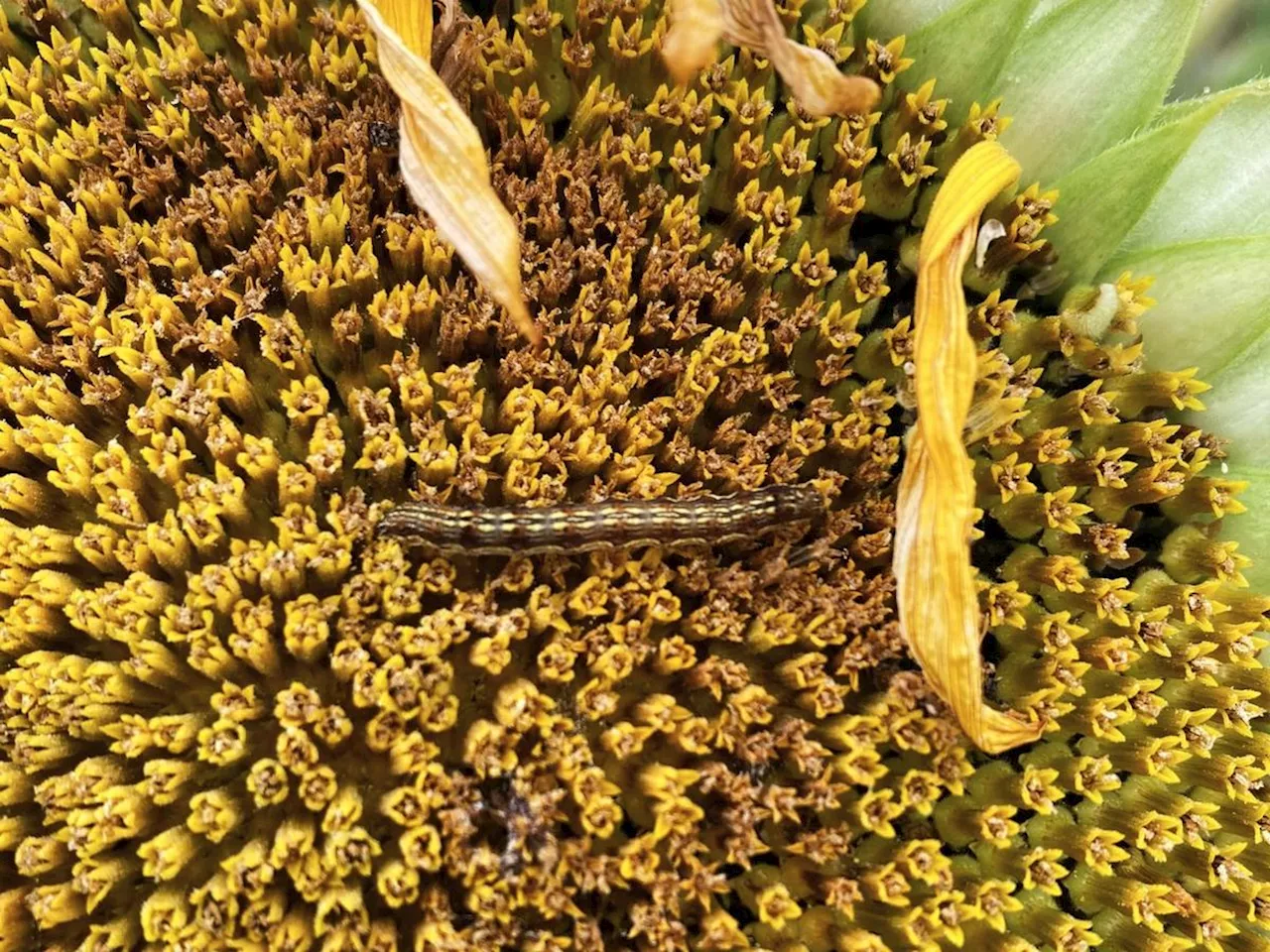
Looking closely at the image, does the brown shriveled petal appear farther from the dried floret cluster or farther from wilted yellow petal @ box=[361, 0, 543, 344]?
wilted yellow petal @ box=[361, 0, 543, 344]

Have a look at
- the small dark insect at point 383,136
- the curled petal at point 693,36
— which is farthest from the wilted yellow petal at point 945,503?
the small dark insect at point 383,136

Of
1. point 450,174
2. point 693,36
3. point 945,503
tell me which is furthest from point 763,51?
point 945,503

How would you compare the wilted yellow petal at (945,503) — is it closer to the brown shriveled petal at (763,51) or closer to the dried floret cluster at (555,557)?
the dried floret cluster at (555,557)

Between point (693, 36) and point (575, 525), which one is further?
point (693, 36)

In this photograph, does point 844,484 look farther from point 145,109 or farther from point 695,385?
point 145,109

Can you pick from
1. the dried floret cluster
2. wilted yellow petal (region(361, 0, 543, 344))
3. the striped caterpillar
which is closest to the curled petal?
the dried floret cluster

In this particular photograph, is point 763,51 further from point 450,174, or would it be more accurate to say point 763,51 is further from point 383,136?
point 383,136

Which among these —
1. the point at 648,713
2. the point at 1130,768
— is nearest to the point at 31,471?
the point at 648,713
